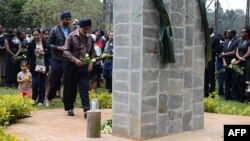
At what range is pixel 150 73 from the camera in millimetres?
6652

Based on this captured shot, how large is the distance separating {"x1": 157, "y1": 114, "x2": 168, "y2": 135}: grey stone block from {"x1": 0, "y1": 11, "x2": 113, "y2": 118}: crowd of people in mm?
1925

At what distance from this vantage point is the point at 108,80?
14.3 metres

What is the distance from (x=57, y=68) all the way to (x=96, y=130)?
145 inches

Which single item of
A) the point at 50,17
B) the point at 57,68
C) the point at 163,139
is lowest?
the point at 163,139

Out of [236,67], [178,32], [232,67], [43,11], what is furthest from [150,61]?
[43,11]

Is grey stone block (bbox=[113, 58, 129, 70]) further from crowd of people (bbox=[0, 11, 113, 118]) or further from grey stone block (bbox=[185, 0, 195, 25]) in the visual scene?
Answer: crowd of people (bbox=[0, 11, 113, 118])

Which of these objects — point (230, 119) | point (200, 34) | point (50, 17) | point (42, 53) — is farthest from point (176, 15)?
point (50, 17)

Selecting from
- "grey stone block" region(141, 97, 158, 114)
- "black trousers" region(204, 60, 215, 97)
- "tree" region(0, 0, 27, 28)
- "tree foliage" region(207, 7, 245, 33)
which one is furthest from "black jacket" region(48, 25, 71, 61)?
"tree foliage" region(207, 7, 245, 33)

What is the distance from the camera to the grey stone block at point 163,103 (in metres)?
6.88

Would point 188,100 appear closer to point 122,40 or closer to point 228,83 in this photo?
point 122,40

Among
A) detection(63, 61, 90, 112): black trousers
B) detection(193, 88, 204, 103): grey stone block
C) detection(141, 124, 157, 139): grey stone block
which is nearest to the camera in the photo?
detection(141, 124, 157, 139): grey stone block

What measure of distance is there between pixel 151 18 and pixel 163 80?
2.92 ft

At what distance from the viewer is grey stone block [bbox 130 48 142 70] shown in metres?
6.55

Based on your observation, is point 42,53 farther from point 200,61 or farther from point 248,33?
point 248,33
